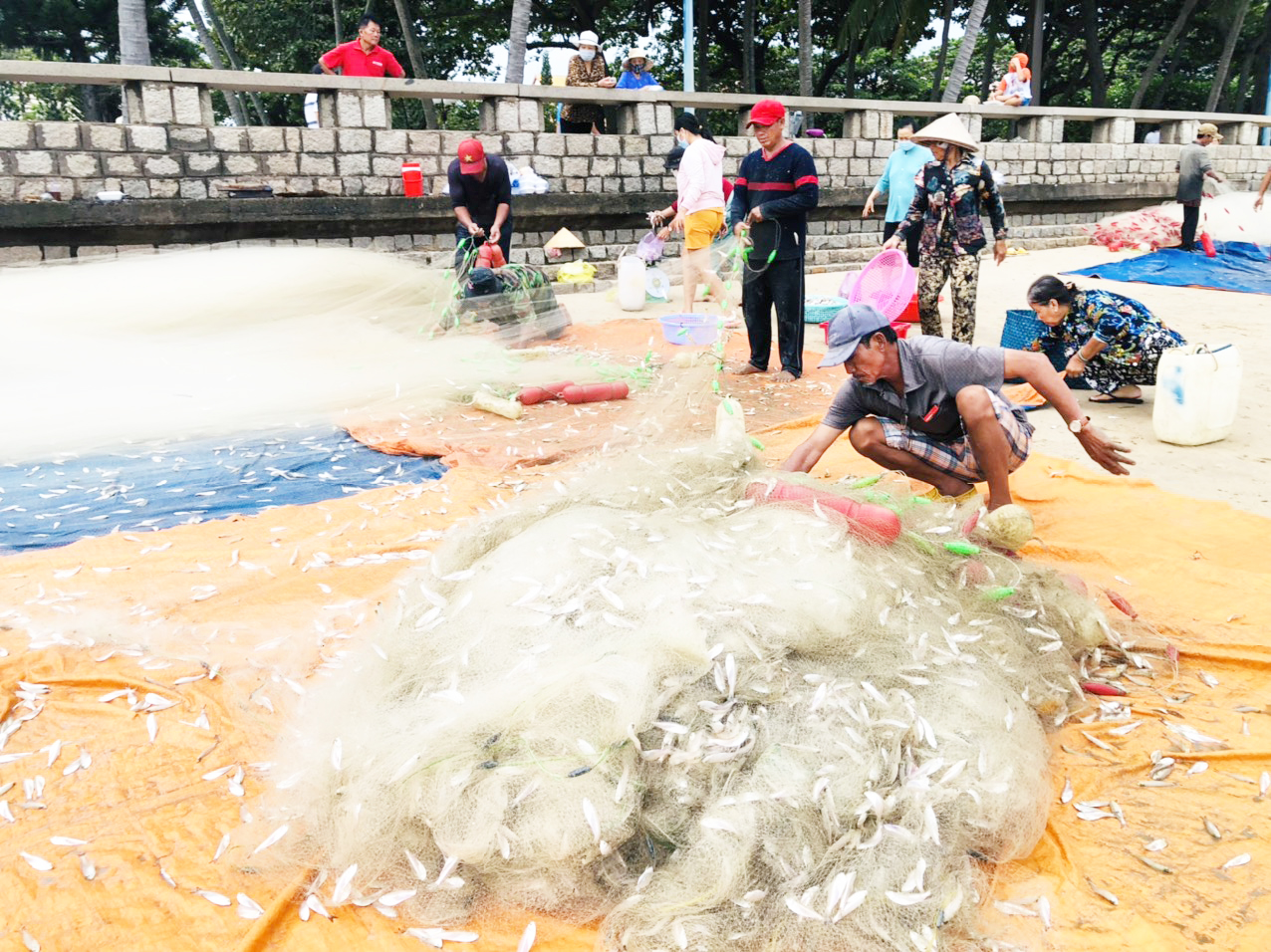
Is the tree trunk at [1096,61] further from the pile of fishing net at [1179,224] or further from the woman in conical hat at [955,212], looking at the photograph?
the woman in conical hat at [955,212]

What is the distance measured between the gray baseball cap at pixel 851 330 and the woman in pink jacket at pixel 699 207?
13.3 ft

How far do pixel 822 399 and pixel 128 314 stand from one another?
458 cm

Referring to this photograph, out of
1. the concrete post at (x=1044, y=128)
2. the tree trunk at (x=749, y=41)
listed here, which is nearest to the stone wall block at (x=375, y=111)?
the concrete post at (x=1044, y=128)

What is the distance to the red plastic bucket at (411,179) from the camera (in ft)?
34.6

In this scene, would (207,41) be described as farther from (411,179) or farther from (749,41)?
(411,179)

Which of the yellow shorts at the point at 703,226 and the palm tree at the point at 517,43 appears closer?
the yellow shorts at the point at 703,226

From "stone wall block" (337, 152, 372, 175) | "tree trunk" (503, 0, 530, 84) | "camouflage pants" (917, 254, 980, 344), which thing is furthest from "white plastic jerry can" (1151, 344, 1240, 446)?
"tree trunk" (503, 0, 530, 84)

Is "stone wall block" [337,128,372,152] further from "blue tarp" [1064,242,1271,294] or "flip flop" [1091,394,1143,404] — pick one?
"blue tarp" [1064,242,1271,294]

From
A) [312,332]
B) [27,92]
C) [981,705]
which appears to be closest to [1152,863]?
[981,705]

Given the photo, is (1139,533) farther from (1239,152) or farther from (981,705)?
(1239,152)

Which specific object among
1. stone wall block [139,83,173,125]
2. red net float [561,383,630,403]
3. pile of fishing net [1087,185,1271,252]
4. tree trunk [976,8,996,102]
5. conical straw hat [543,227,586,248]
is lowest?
red net float [561,383,630,403]

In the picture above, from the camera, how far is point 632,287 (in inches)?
383

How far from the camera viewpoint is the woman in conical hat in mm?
6234

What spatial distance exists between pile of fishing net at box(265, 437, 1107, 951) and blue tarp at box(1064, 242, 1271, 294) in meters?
9.57
